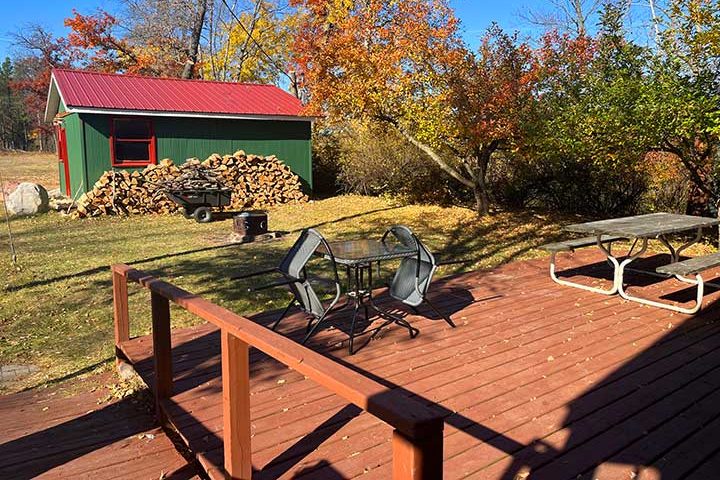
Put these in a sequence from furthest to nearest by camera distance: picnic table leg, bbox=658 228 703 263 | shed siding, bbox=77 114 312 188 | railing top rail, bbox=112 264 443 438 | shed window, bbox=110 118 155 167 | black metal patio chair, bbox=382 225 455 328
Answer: shed window, bbox=110 118 155 167 < shed siding, bbox=77 114 312 188 < picnic table leg, bbox=658 228 703 263 < black metal patio chair, bbox=382 225 455 328 < railing top rail, bbox=112 264 443 438

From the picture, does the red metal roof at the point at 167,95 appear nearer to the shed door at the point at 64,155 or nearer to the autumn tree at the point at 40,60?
the shed door at the point at 64,155

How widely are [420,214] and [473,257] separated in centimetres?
464

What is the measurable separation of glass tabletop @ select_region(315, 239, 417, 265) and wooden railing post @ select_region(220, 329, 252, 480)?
1.71 meters

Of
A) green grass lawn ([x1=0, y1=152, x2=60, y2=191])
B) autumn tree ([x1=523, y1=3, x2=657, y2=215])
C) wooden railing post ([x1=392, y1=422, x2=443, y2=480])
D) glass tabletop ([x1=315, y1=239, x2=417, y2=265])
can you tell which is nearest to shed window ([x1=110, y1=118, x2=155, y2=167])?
green grass lawn ([x1=0, y1=152, x2=60, y2=191])

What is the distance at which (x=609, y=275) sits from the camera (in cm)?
630

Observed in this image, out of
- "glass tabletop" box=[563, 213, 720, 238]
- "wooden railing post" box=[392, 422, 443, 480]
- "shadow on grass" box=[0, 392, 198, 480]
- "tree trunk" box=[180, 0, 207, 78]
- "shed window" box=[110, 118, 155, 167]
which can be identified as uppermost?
"tree trunk" box=[180, 0, 207, 78]

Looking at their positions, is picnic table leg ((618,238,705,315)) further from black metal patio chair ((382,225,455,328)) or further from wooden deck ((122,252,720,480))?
black metal patio chair ((382,225,455,328))

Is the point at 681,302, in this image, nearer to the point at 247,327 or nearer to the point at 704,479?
the point at 704,479

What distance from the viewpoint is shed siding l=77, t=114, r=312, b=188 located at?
Answer: 13.2m

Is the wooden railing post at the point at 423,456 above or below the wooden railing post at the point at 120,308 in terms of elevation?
above

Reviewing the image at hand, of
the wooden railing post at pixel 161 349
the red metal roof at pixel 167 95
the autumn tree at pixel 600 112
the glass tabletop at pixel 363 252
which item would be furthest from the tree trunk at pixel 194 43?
the wooden railing post at pixel 161 349

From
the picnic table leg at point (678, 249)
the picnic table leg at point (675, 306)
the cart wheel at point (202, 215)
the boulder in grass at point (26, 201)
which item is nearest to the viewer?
the picnic table leg at point (675, 306)

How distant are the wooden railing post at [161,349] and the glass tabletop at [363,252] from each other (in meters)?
1.21

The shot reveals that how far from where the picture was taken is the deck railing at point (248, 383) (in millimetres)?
1394
